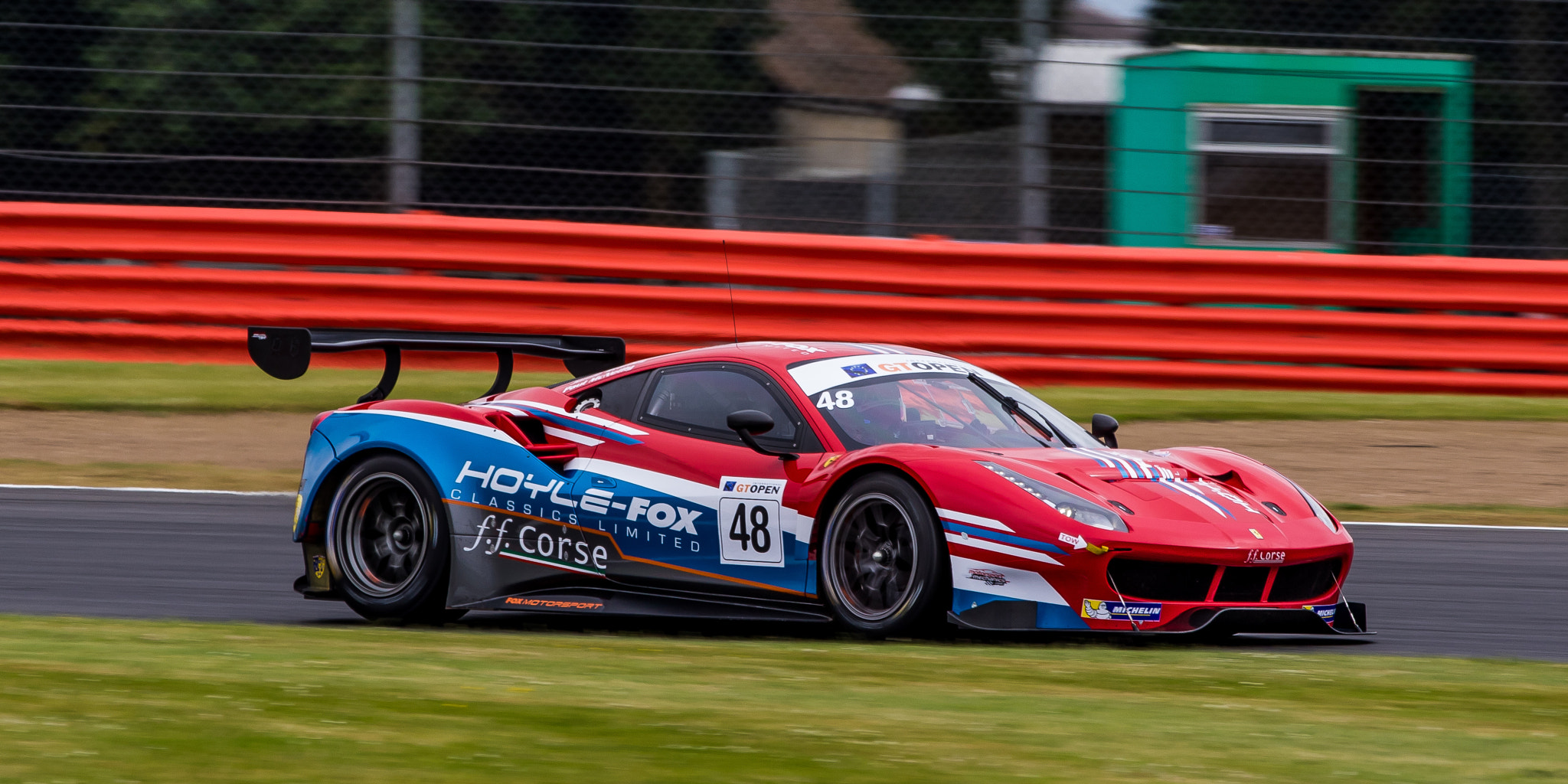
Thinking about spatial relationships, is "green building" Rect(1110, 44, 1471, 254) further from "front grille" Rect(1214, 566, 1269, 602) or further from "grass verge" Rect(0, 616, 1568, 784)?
"grass verge" Rect(0, 616, 1568, 784)

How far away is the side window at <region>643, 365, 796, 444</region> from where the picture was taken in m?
7.22

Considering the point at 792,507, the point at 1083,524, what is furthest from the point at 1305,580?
the point at 792,507

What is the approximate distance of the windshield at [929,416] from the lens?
7059 mm

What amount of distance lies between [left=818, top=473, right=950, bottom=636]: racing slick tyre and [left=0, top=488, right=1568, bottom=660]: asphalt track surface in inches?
46.5

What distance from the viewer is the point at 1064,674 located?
225 inches

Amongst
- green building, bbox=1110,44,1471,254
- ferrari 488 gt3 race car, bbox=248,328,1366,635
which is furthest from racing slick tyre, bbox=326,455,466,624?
green building, bbox=1110,44,1471,254

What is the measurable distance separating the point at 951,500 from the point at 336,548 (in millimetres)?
2558

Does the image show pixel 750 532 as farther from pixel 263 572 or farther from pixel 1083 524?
pixel 263 572

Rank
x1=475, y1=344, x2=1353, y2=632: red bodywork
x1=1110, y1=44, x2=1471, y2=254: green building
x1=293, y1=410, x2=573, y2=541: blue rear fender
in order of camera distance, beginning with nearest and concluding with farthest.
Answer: x1=475, y1=344, x2=1353, y2=632: red bodywork, x1=293, y1=410, x2=573, y2=541: blue rear fender, x1=1110, y1=44, x2=1471, y2=254: green building

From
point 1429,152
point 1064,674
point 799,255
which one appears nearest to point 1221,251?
point 1429,152

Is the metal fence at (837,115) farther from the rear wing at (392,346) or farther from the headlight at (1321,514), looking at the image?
the headlight at (1321,514)

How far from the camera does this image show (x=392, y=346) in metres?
8.17

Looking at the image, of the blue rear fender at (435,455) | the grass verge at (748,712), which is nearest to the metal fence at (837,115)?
the blue rear fender at (435,455)

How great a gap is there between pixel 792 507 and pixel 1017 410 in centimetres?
108
